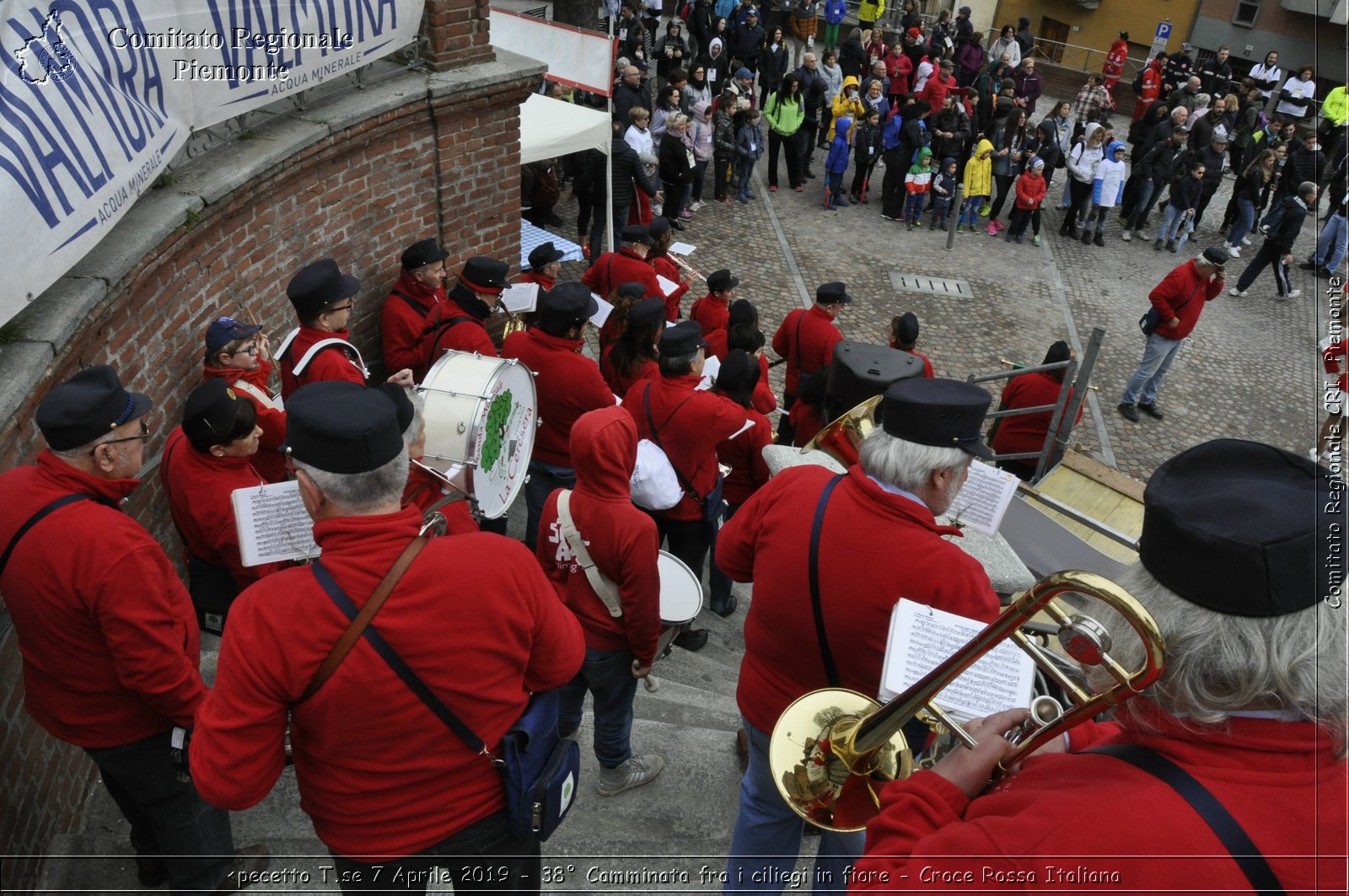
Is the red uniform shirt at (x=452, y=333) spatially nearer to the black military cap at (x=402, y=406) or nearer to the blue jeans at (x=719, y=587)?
the blue jeans at (x=719, y=587)

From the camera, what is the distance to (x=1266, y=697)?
153 centimetres

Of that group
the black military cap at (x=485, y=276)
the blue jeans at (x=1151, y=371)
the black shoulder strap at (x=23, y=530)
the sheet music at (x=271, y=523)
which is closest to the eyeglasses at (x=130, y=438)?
the black shoulder strap at (x=23, y=530)

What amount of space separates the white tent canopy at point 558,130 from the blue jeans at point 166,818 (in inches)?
281

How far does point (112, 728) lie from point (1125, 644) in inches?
114

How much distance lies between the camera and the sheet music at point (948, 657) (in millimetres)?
2326

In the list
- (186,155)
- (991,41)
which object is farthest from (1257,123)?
(186,155)

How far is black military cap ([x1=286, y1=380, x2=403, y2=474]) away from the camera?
90.4 inches

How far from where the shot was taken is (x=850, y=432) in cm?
470

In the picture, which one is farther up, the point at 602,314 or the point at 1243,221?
the point at 602,314

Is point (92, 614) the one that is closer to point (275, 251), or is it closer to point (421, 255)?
point (275, 251)

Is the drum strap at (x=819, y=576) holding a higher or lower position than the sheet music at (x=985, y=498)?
higher

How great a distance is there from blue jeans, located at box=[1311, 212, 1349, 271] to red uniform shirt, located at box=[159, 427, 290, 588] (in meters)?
16.4

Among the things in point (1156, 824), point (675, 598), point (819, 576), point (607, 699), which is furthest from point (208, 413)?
point (1156, 824)

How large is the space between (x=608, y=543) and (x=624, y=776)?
1154 millimetres
